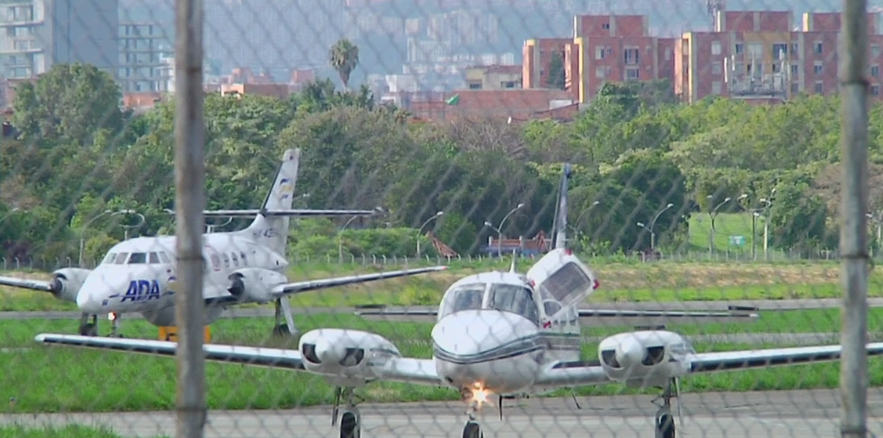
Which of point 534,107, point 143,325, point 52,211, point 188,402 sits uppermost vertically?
point 534,107

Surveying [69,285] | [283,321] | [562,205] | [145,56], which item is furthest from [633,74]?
[283,321]

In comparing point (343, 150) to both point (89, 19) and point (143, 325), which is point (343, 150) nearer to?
point (89, 19)

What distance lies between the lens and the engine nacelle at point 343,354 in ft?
24.9

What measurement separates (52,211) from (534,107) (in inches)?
79.5

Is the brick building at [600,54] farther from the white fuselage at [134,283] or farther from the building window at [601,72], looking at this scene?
the white fuselage at [134,283]

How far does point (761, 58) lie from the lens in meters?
4.50

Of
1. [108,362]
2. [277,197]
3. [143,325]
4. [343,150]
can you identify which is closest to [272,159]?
[343,150]

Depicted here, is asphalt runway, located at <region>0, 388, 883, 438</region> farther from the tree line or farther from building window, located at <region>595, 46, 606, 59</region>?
building window, located at <region>595, 46, 606, 59</region>

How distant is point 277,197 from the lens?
21.5 m

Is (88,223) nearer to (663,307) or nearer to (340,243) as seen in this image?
(340,243)

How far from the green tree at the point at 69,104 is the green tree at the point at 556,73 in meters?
1.44

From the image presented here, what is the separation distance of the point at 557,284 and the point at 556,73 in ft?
18.3

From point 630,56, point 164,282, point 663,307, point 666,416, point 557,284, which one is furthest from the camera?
point 164,282

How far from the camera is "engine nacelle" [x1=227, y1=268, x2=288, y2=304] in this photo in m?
20.2
